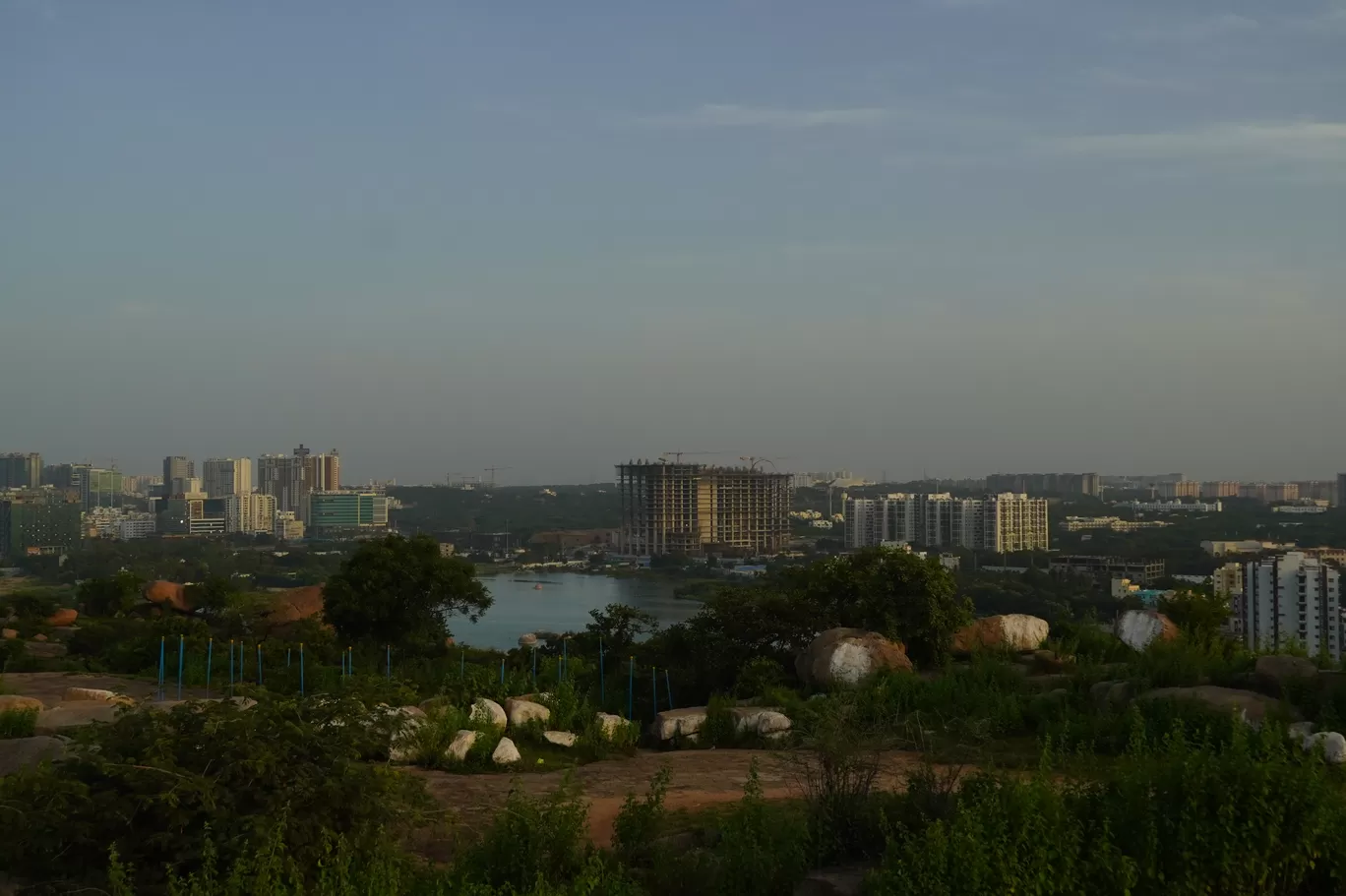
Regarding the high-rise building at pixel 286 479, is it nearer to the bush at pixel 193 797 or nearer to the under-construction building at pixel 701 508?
the under-construction building at pixel 701 508

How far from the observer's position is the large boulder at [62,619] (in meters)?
15.4

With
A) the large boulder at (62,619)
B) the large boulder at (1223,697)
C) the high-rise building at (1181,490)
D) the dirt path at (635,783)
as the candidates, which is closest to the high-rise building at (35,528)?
the large boulder at (62,619)

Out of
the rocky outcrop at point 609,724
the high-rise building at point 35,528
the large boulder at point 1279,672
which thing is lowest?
the high-rise building at point 35,528

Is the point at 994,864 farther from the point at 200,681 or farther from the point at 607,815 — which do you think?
the point at 200,681

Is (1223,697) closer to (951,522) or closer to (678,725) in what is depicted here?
(678,725)

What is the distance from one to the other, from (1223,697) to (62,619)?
1449 centimetres

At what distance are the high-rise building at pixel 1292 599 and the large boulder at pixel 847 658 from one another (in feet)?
61.5

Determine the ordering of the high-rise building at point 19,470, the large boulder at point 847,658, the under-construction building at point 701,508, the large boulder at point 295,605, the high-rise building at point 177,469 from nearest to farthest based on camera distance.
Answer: the large boulder at point 847,658
the large boulder at point 295,605
the under-construction building at point 701,508
the high-rise building at point 19,470
the high-rise building at point 177,469

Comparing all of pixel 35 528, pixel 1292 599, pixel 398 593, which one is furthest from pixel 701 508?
pixel 398 593

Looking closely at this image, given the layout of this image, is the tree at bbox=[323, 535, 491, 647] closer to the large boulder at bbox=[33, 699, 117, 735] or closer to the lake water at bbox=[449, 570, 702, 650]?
the large boulder at bbox=[33, 699, 117, 735]

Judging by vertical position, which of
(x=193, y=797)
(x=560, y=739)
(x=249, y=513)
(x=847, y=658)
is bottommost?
(x=249, y=513)

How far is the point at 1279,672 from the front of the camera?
708 centimetres

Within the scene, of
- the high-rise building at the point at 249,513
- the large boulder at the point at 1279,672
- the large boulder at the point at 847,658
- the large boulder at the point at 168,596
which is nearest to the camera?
the large boulder at the point at 1279,672

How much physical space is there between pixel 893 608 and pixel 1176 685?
9.12 ft
